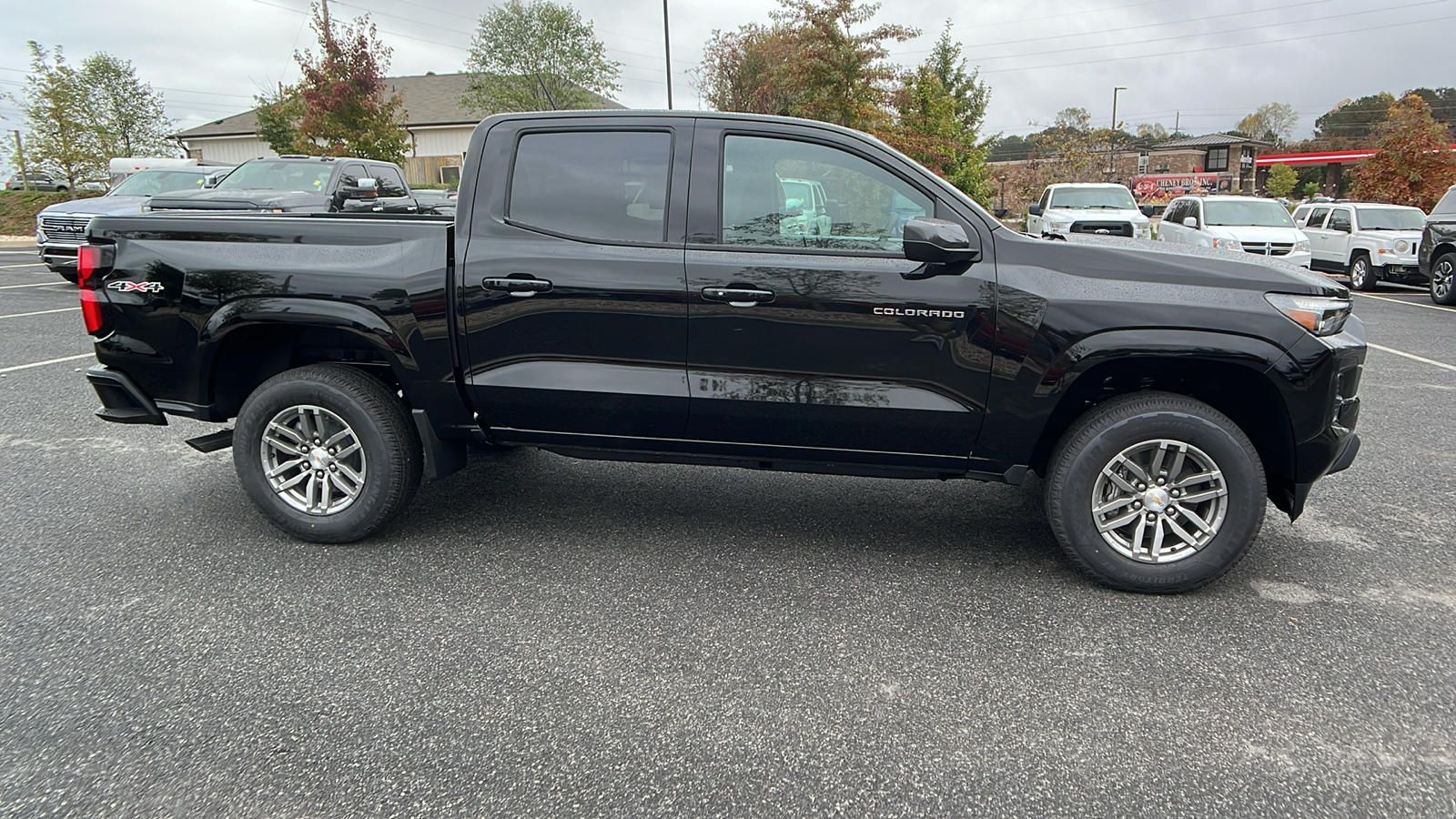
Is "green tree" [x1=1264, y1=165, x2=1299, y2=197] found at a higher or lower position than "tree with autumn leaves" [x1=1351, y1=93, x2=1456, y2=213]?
higher

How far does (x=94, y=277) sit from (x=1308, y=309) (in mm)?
5040

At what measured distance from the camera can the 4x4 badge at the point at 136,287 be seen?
4031 mm

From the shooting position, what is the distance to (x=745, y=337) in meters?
3.68

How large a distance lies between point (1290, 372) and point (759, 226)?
210 cm

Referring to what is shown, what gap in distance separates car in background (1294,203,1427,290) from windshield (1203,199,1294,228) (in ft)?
4.56

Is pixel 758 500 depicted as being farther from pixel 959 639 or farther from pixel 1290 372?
pixel 1290 372

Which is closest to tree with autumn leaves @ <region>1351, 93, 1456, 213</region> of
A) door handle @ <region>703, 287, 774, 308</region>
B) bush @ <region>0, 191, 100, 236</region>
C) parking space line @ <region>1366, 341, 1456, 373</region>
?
parking space line @ <region>1366, 341, 1456, 373</region>

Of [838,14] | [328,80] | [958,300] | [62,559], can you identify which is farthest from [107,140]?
[958,300]

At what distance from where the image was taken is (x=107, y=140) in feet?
111

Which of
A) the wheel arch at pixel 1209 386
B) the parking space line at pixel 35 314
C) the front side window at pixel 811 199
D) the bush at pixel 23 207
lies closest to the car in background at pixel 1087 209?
the wheel arch at pixel 1209 386

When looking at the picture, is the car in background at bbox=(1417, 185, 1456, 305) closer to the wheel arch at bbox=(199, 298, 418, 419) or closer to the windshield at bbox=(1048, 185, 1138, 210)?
the windshield at bbox=(1048, 185, 1138, 210)

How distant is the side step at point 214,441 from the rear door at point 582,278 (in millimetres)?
1345

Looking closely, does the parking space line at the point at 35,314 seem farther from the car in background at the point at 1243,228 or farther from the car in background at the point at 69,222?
the car in background at the point at 1243,228

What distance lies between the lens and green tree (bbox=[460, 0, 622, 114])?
47594 millimetres
